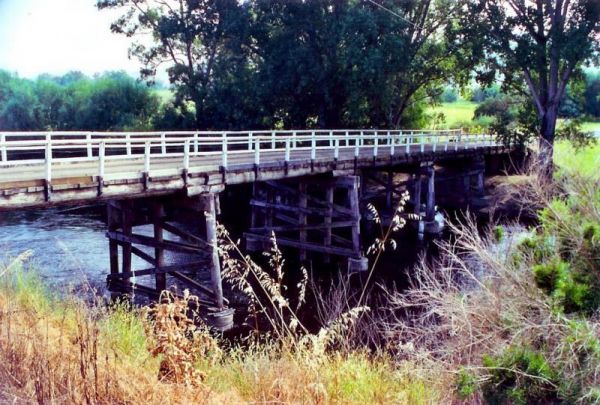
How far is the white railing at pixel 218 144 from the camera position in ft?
30.6

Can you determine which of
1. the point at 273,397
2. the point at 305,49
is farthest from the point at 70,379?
the point at 305,49

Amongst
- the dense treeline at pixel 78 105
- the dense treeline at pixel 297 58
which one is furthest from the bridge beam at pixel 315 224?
the dense treeline at pixel 78 105

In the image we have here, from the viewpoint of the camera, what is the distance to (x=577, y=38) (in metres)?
20.6

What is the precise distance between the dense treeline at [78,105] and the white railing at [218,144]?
6.31 m

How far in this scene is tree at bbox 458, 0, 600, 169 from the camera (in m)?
21.1

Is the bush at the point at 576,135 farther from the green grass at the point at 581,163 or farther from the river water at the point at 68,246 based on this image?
the green grass at the point at 581,163

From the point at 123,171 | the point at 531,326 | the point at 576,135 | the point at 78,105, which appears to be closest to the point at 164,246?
the point at 123,171

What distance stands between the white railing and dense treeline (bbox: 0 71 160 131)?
6307mm

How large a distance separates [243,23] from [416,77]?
847cm

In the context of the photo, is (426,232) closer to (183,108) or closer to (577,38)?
(577,38)

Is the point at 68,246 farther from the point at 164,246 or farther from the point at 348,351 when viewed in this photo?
the point at 348,351

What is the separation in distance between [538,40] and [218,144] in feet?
51.7

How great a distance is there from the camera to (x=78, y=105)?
41.3m

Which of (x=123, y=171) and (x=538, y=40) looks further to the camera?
(x=538, y=40)
